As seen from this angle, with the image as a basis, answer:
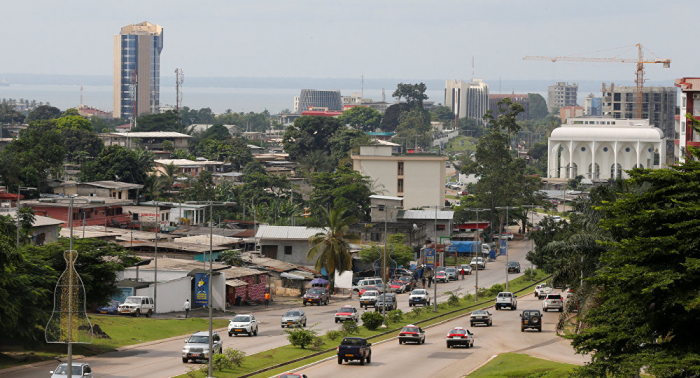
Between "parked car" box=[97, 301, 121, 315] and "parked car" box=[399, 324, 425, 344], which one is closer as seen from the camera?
"parked car" box=[399, 324, 425, 344]

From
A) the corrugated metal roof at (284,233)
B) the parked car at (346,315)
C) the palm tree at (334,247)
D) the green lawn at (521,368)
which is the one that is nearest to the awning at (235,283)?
the palm tree at (334,247)

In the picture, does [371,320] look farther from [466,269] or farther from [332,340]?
[466,269]

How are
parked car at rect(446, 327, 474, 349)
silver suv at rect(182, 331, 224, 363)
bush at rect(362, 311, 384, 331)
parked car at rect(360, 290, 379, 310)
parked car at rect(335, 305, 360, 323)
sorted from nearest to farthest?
silver suv at rect(182, 331, 224, 363)
parked car at rect(446, 327, 474, 349)
bush at rect(362, 311, 384, 331)
parked car at rect(335, 305, 360, 323)
parked car at rect(360, 290, 379, 310)

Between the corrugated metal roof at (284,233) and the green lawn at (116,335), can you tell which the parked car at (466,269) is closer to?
the corrugated metal roof at (284,233)

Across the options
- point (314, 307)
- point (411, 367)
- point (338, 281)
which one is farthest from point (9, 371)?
point (338, 281)

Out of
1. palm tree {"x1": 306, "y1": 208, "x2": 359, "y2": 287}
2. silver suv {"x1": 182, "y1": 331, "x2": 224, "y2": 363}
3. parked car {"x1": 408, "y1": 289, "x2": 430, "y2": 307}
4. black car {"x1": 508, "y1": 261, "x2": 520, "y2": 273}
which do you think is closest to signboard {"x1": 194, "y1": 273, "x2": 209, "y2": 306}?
palm tree {"x1": 306, "y1": 208, "x2": 359, "y2": 287}

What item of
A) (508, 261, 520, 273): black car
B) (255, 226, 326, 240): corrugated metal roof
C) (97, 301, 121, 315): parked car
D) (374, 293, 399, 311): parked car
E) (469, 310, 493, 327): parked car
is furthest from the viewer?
(508, 261, 520, 273): black car

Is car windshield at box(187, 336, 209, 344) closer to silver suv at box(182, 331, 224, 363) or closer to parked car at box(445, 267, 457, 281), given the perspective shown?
silver suv at box(182, 331, 224, 363)
